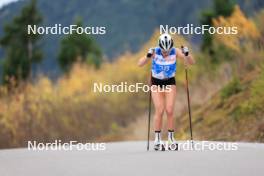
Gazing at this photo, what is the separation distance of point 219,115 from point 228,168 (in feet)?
33.5

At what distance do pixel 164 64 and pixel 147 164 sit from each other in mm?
2352

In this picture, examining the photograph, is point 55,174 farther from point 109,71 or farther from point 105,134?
point 109,71

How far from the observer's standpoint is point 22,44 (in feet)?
199

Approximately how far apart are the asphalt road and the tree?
48526 millimetres

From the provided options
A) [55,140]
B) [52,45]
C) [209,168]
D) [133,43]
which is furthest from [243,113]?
[52,45]

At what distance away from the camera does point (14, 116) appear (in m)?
18.4

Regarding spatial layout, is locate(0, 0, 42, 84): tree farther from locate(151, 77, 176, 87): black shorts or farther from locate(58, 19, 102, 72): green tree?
locate(151, 77, 176, 87): black shorts

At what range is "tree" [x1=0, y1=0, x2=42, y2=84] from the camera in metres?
58.5

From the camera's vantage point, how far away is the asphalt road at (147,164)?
7504mm
